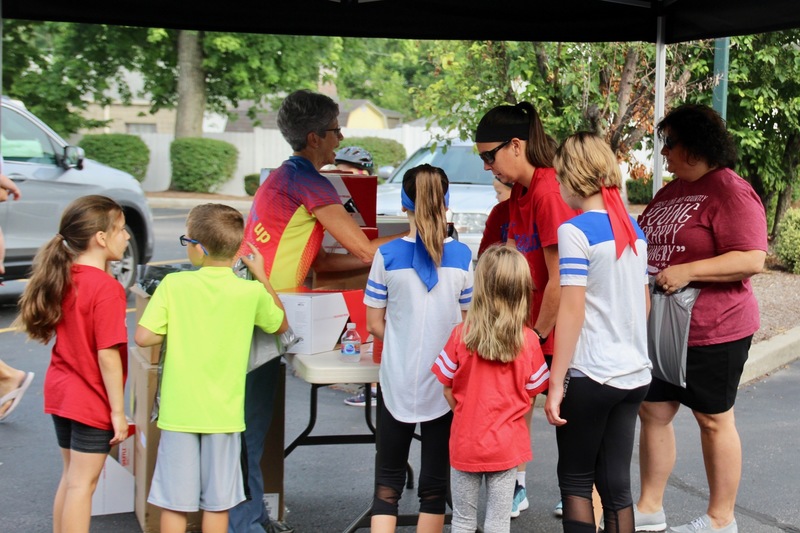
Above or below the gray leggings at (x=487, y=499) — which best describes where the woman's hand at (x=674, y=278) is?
above

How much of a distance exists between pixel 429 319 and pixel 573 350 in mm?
529

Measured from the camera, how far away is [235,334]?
3316 millimetres

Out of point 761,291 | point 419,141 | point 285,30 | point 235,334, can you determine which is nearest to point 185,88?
point 419,141

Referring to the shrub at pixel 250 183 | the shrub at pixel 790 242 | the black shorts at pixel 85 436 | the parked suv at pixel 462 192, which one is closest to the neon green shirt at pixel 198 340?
the black shorts at pixel 85 436

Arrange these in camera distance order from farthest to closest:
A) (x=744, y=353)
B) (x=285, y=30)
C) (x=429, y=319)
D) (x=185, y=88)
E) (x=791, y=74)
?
1. (x=185, y=88)
2. (x=791, y=74)
3. (x=285, y=30)
4. (x=744, y=353)
5. (x=429, y=319)

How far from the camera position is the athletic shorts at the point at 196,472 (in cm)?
330

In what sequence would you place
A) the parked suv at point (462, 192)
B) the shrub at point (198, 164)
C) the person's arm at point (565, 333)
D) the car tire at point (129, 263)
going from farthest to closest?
the shrub at point (198, 164), the car tire at point (129, 263), the parked suv at point (462, 192), the person's arm at point (565, 333)

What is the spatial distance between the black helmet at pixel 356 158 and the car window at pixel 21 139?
12.1ft

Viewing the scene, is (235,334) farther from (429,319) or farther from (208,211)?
(429,319)

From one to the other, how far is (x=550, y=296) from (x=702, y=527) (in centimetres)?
141

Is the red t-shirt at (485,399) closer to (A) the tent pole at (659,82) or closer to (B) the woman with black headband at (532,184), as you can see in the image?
(B) the woman with black headband at (532,184)

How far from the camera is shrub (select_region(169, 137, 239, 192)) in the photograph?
2731cm

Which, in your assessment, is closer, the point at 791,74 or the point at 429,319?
the point at 429,319

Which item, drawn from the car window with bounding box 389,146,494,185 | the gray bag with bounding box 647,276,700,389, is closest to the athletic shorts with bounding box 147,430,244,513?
the gray bag with bounding box 647,276,700,389
